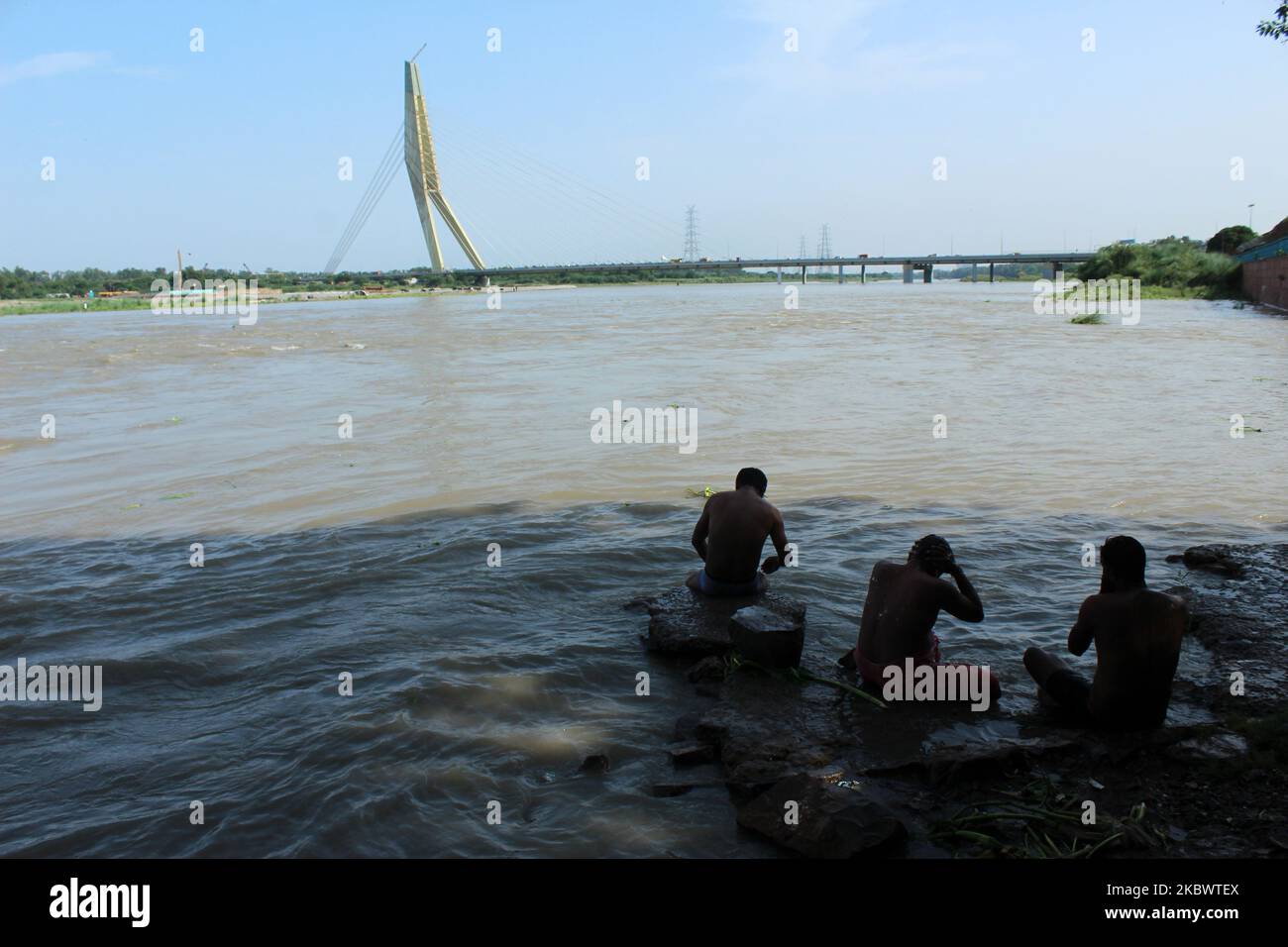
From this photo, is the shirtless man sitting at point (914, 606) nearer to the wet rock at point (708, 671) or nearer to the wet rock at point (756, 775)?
the wet rock at point (708, 671)

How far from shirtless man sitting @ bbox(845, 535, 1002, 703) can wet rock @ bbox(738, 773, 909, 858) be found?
1.26 meters

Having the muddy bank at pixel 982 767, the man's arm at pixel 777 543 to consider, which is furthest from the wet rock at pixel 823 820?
the man's arm at pixel 777 543

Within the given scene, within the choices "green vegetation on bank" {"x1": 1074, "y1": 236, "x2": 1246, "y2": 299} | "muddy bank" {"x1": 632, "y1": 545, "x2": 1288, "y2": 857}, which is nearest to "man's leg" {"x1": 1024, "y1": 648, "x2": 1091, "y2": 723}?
"muddy bank" {"x1": 632, "y1": 545, "x2": 1288, "y2": 857}

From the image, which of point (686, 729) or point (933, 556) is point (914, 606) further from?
point (686, 729)

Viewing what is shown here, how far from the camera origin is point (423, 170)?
6756 centimetres

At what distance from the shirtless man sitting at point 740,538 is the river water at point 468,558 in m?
0.57

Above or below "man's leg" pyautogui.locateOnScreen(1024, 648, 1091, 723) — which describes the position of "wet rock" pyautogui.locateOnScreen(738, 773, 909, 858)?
below

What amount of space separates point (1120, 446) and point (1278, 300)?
3325cm

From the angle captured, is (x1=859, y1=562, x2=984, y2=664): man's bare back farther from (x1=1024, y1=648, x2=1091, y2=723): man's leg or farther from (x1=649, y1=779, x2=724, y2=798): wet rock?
(x1=649, y1=779, x2=724, y2=798): wet rock

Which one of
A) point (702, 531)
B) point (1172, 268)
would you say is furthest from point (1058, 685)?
point (1172, 268)

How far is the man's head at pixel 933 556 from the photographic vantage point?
5.15 meters

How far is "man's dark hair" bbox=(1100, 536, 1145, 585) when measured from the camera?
459cm
